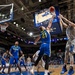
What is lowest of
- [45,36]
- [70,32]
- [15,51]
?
[15,51]

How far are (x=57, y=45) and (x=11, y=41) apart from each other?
35.4 ft

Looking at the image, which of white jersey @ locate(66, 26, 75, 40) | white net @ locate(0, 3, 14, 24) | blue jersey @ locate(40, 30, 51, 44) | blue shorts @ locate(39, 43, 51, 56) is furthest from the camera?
white net @ locate(0, 3, 14, 24)

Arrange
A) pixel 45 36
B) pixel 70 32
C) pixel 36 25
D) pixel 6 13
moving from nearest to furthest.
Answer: pixel 45 36
pixel 70 32
pixel 6 13
pixel 36 25

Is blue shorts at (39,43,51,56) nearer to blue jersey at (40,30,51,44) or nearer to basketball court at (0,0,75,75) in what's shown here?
basketball court at (0,0,75,75)

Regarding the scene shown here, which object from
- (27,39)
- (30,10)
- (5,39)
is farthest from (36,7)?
(27,39)

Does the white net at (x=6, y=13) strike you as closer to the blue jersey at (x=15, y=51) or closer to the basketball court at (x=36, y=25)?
the basketball court at (x=36, y=25)

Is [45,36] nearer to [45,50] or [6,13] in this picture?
[45,50]

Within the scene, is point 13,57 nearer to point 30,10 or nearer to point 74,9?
point 30,10

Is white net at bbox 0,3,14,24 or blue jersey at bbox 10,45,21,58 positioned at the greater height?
white net at bbox 0,3,14,24

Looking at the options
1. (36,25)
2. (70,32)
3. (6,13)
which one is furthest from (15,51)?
(36,25)

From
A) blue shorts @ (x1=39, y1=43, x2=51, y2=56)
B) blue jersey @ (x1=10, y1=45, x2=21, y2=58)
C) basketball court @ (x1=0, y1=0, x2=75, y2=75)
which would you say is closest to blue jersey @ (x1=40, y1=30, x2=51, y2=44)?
basketball court @ (x1=0, y1=0, x2=75, y2=75)

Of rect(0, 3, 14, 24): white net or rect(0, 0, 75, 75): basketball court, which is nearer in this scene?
rect(0, 0, 75, 75): basketball court

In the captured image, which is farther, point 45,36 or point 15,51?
point 15,51

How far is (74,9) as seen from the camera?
2098 cm
